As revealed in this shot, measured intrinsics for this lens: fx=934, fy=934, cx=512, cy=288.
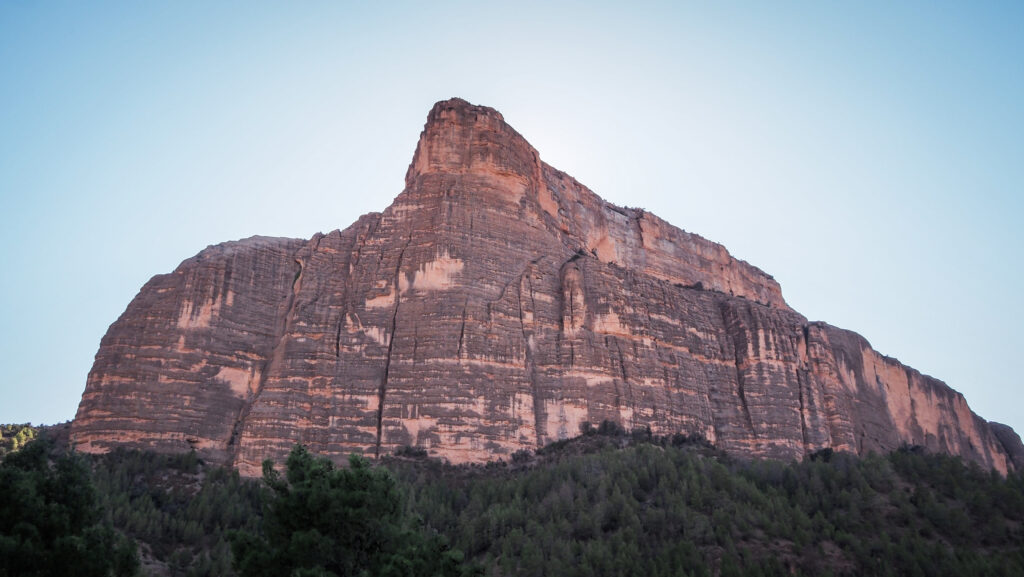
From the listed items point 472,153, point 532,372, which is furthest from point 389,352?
point 472,153

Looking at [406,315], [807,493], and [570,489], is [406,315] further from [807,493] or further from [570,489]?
[807,493]

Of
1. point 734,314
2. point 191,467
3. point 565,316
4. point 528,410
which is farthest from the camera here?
point 734,314

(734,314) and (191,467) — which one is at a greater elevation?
(734,314)

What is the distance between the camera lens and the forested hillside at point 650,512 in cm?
4016

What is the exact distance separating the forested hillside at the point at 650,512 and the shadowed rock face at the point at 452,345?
3.28m

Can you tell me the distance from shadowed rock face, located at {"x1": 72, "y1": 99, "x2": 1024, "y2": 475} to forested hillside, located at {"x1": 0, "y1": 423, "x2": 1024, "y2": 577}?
3276 millimetres

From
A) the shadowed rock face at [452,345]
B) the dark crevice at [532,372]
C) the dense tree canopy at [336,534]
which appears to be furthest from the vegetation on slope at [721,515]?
the dense tree canopy at [336,534]

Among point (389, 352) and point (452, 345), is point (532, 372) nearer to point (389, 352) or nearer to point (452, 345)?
point (452, 345)

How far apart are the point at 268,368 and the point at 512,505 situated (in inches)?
856

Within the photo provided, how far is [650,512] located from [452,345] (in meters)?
19.4

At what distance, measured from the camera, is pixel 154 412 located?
185 feet

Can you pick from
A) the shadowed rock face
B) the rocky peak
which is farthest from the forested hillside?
the rocky peak

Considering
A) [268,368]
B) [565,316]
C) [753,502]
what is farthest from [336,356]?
[753,502]

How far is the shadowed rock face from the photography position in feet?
187
